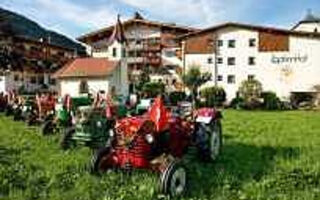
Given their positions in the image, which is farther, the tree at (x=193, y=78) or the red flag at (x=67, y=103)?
the tree at (x=193, y=78)

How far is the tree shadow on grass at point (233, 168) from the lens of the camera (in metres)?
10.3

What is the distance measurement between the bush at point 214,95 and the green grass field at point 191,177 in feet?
141

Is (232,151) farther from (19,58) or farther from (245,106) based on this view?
(245,106)

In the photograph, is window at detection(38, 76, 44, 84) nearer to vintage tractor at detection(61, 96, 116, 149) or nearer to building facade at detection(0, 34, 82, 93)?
building facade at detection(0, 34, 82, 93)

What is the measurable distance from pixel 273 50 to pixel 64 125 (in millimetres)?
47280

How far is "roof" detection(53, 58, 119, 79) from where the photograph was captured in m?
60.2

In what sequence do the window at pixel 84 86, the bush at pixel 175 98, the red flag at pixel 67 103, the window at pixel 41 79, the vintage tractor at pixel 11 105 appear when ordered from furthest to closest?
1. the window at pixel 41 79
2. the window at pixel 84 86
3. the vintage tractor at pixel 11 105
4. the red flag at pixel 67 103
5. the bush at pixel 175 98

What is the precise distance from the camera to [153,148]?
1062cm

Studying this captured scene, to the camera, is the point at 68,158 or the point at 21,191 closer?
the point at 21,191

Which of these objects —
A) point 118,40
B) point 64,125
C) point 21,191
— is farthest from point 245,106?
point 21,191

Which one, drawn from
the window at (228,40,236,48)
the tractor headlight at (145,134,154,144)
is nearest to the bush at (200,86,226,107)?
the window at (228,40,236,48)

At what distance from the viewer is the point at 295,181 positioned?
10.5 meters

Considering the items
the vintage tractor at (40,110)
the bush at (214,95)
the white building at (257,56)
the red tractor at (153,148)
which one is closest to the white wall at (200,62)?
the white building at (257,56)

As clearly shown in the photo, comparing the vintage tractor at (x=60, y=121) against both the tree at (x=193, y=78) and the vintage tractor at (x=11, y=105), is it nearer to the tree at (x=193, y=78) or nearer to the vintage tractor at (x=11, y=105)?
the vintage tractor at (x=11, y=105)
